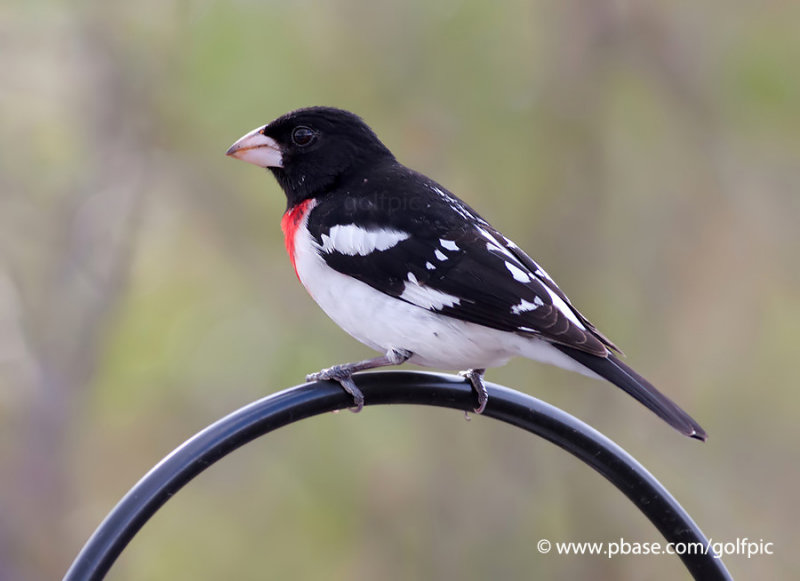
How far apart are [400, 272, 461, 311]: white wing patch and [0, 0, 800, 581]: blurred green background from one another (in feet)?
8.61

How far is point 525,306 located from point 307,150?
2.84 ft

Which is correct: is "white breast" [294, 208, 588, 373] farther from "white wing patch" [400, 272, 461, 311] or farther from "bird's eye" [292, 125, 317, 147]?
"bird's eye" [292, 125, 317, 147]

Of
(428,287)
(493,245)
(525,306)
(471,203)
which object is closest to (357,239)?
(428,287)

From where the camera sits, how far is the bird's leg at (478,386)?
210cm

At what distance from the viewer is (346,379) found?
2057 mm

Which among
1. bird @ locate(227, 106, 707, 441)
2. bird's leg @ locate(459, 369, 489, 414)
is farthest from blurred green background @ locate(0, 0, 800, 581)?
bird's leg @ locate(459, 369, 489, 414)

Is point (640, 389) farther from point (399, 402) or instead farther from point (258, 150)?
point (258, 150)

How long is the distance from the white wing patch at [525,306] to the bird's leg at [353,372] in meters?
0.29

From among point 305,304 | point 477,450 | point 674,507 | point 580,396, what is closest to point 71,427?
point 305,304

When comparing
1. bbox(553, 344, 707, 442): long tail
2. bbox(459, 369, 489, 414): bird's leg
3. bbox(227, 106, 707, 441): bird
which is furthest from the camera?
bbox(227, 106, 707, 441): bird

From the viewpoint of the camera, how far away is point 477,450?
5047 mm

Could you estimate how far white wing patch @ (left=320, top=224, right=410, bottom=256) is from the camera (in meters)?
2.40

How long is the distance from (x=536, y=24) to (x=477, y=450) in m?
2.32

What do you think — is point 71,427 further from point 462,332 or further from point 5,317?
point 462,332
